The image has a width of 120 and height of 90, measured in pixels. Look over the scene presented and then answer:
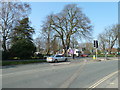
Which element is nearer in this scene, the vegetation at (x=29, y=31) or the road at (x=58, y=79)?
the road at (x=58, y=79)

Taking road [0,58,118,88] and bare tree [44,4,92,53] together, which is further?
bare tree [44,4,92,53]

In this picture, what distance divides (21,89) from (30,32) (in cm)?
4620

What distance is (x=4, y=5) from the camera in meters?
36.6

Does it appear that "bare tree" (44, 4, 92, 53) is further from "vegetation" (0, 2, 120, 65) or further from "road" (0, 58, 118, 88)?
"road" (0, 58, 118, 88)

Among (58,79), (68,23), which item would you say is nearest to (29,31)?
(68,23)

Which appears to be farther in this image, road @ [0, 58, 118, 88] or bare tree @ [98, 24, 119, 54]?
bare tree @ [98, 24, 119, 54]

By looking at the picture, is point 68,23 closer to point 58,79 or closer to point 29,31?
point 29,31

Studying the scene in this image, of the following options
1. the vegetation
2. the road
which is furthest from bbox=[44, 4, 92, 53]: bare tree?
the road

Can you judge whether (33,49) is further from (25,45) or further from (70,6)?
(70,6)

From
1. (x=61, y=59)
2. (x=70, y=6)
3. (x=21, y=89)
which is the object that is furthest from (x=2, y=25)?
(x=21, y=89)

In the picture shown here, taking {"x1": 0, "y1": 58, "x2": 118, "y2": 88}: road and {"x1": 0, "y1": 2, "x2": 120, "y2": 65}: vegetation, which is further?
{"x1": 0, "y1": 2, "x2": 120, "y2": 65}: vegetation

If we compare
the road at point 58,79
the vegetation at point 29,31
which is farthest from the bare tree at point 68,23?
the road at point 58,79

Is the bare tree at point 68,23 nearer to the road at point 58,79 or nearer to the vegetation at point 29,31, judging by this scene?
the vegetation at point 29,31

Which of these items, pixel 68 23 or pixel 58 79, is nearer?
pixel 58 79
